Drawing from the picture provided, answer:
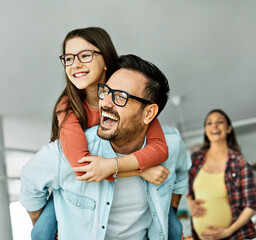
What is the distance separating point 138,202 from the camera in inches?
37.5

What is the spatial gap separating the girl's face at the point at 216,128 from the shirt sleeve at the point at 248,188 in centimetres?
28

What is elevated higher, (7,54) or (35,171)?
(7,54)

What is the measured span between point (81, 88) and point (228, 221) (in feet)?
4.37

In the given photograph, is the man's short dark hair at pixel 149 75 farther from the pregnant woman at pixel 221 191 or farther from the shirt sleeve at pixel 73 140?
the pregnant woman at pixel 221 191

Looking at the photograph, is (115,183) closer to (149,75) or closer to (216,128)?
(149,75)

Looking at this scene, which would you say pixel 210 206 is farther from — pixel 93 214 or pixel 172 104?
pixel 172 104

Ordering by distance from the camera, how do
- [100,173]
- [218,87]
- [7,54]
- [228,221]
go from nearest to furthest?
[100,173] → [7,54] → [228,221] → [218,87]

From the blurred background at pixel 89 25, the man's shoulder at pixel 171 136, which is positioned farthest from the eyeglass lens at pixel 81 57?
the blurred background at pixel 89 25

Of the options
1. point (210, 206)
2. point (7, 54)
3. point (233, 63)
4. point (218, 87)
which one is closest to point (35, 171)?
point (7, 54)

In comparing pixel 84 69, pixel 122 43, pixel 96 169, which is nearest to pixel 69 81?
pixel 84 69

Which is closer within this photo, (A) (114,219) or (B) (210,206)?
(A) (114,219)

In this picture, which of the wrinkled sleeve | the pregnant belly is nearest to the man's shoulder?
the wrinkled sleeve

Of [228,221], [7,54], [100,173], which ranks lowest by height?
[228,221]

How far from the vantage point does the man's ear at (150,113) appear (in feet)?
3.09
